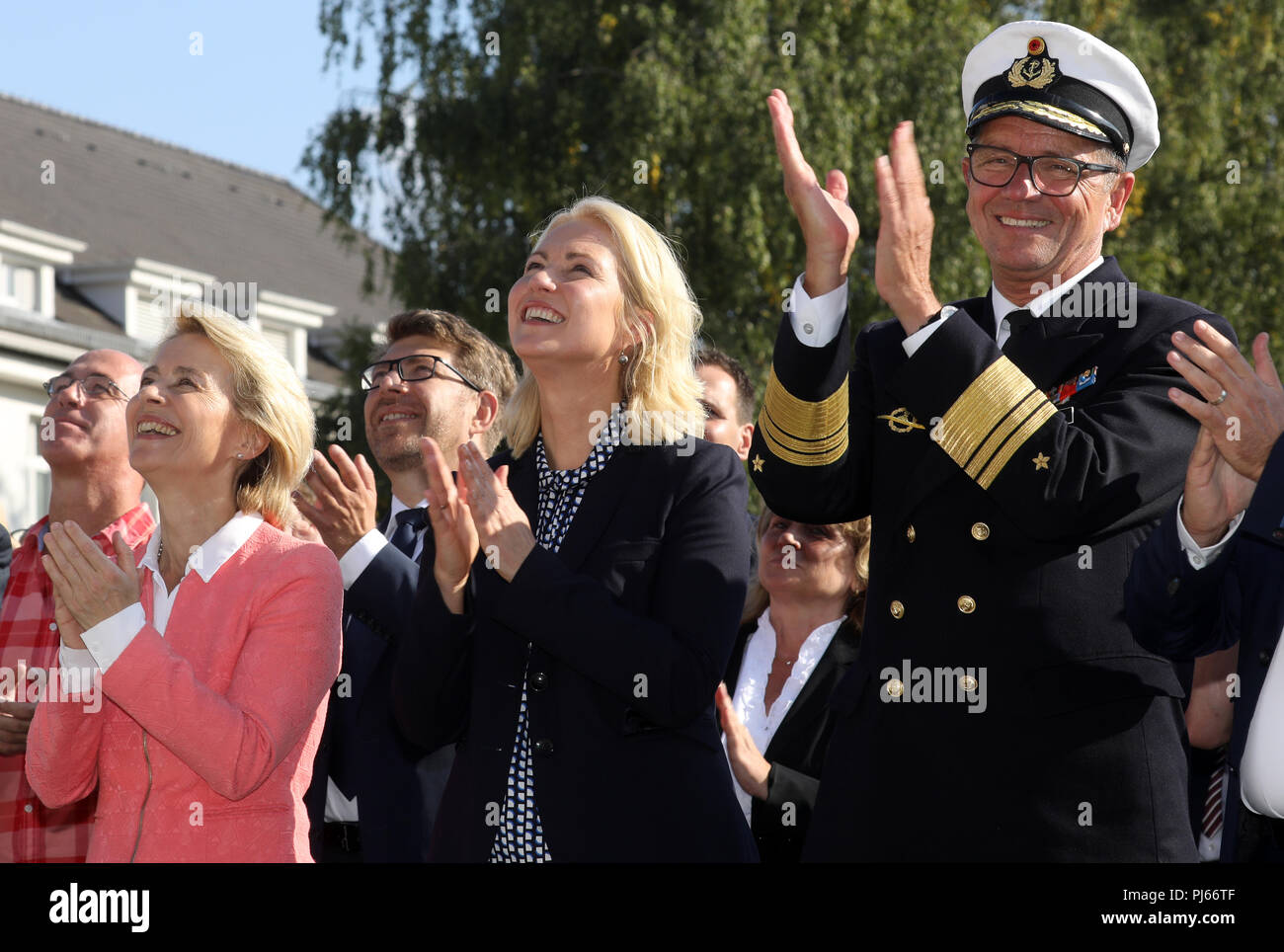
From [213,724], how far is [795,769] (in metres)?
2.09

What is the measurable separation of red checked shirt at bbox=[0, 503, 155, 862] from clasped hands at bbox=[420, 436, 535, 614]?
52.4 inches

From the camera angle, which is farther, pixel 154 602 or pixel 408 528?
pixel 408 528

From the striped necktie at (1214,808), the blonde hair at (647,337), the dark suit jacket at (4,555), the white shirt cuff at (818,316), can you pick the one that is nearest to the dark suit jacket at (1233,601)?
the white shirt cuff at (818,316)

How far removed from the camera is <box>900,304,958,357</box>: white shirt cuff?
136 inches

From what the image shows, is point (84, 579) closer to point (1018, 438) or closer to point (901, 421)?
point (901, 421)

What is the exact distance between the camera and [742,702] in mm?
5711

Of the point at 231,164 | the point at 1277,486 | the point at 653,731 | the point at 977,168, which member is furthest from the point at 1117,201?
the point at 231,164

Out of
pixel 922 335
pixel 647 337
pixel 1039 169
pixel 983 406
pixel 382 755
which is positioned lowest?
pixel 382 755

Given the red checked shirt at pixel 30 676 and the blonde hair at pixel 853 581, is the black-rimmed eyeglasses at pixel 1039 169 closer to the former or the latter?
the blonde hair at pixel 853 581

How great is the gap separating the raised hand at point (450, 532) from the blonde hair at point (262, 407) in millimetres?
645

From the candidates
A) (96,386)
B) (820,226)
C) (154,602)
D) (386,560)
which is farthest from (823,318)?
(96,386)

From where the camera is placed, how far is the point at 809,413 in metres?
3.53

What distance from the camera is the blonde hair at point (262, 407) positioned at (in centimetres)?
436

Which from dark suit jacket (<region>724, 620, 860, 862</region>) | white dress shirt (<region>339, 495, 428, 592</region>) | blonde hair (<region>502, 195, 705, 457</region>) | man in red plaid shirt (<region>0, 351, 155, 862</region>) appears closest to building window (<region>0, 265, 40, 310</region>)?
man in red plaid shirt (<region>0, 351, 155, 862</region>)
